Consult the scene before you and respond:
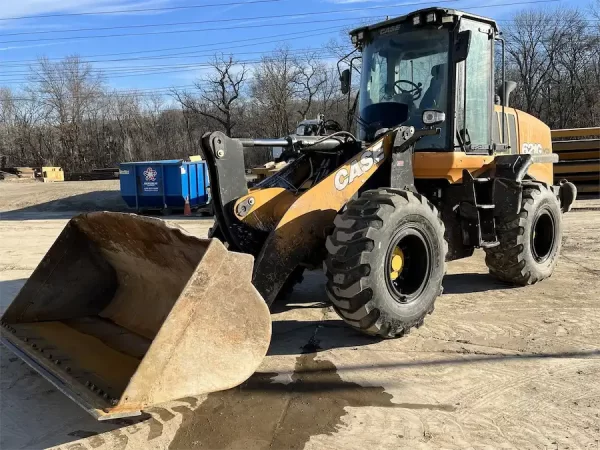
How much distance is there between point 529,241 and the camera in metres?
6.11

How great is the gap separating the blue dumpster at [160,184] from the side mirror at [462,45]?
1185 centimetres

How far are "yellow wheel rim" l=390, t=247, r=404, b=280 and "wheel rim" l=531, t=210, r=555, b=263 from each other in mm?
2655

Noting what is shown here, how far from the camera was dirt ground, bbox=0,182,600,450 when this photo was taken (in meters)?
3.19

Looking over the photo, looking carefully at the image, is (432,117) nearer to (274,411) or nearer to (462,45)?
(462,45)

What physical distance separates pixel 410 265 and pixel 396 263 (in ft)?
0.82

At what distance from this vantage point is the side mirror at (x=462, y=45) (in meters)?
5.09

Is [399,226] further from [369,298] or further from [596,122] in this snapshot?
[596,122]

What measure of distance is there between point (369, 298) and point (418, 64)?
8.88 ft

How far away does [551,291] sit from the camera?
20.5 ft

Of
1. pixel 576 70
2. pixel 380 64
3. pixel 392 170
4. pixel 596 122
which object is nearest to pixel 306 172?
pixel 392 170

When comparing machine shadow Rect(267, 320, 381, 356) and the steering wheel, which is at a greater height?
the steering wheel

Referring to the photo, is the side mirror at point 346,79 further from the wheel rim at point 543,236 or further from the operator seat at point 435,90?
the wheel rim at point 543,236

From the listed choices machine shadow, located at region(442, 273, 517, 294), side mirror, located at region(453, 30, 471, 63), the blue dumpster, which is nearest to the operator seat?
side mirror, located at region(453, 30, 471, 63)

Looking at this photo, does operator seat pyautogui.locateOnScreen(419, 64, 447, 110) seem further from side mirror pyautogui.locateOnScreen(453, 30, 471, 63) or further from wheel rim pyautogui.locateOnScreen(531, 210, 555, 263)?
wheel rim pyautogui.locateOnScreen(531, 210, 555, 263)
